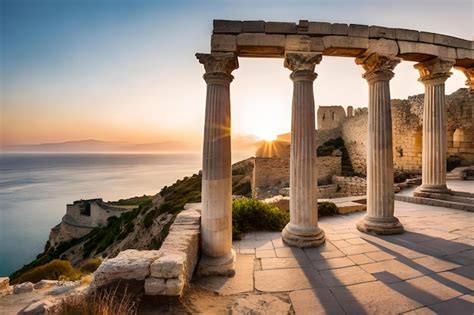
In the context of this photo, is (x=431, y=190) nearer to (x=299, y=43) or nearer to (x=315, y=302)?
(x=299, y=43)

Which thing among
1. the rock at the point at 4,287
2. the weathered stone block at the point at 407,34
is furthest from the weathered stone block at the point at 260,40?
the rock at the point at 4,287

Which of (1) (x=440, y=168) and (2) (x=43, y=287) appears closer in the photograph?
(2) (x=43, y=287)

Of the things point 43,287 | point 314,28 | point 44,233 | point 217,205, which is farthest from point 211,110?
point 44,233

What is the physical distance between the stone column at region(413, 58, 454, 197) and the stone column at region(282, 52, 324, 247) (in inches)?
187

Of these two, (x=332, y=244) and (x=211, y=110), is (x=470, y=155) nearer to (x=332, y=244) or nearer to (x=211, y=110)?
(x=332, y=244)

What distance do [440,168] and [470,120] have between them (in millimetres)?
13521

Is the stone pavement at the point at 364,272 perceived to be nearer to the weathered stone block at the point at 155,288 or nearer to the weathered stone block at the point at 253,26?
the weathered stone block at the point at 155,288

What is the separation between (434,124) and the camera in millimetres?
8359

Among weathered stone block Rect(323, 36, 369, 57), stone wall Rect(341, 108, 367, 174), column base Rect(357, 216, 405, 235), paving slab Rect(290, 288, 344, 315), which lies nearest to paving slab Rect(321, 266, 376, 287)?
paving slab Rect(290, 288, 344, 315)

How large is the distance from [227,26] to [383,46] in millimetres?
3989

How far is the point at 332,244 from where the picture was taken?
5.98 metres

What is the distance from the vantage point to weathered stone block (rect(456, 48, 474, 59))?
7.53 metres

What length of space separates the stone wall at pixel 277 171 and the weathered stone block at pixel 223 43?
19.1 metres

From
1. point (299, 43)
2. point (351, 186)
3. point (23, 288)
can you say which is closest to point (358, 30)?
point (299, 43)
